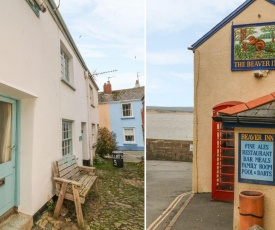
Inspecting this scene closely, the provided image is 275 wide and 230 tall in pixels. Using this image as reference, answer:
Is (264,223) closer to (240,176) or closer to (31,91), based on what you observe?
(240,176)

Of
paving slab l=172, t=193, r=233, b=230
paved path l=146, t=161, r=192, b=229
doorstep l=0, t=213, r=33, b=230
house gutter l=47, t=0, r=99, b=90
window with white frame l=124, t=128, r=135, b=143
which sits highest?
house gutter l=47, t=0, r=99, b=90

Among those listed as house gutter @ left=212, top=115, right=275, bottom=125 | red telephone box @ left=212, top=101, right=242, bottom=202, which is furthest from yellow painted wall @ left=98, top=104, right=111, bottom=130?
house gutter @ left=212, top=115, right=275, bottom=125

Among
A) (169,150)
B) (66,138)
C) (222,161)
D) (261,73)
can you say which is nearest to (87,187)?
(66,138)

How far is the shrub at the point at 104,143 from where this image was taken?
14602 millimetres

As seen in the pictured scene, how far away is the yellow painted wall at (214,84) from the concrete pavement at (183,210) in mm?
734

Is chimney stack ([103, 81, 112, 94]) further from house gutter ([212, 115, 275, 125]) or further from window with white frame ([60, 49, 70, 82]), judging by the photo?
house gutter ([212, 115, 275, 125])

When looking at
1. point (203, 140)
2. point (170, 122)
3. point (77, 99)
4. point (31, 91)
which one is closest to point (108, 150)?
point (77, 99)

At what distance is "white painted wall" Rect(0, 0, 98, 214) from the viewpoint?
14.8 feet

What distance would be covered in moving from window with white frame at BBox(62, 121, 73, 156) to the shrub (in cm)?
479

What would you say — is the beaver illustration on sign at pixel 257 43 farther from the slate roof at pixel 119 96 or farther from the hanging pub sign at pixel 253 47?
the slate roof at pixel 119 96

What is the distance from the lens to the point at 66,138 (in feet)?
30.3

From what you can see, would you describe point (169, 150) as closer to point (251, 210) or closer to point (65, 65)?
point (65, 65)

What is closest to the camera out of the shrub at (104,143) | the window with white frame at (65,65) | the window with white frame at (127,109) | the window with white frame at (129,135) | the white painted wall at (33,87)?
the white painted wall at (33,87)

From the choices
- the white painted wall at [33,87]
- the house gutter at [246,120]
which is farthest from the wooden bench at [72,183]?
the house gutter at [246,120]
